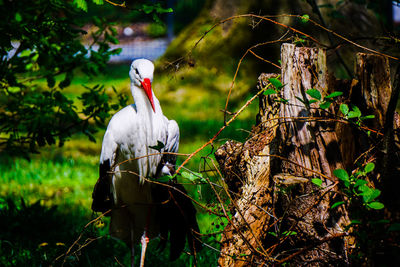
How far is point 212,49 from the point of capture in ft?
18.1

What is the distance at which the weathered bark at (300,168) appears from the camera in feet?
6.50

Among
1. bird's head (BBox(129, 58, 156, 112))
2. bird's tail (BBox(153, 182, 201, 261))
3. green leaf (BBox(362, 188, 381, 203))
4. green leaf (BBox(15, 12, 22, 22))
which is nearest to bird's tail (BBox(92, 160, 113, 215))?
bird's tail (BBox(153, 182, 201, 261))

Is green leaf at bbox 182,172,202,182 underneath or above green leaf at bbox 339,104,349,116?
underneath

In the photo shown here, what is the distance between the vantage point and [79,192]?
449 centimetres

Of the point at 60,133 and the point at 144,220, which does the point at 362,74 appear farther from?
the point at 60,133

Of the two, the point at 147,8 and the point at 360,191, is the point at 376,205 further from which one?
the point at 147,8

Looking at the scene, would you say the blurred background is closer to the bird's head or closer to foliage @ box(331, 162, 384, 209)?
the bird's head

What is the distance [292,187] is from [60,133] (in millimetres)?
2104

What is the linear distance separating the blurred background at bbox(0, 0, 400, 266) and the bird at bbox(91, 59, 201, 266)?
0.16 meters

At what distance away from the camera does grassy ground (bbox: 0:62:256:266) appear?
309 cm

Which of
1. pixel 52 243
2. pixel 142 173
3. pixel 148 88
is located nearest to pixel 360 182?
pixel 148 88

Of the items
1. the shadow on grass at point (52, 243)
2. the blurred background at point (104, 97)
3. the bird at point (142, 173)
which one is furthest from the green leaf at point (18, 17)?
the shadow on grass at point (52, 243)

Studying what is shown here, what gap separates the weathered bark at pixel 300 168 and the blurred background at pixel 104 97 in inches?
5.4

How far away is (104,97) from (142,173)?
786 millimetres
